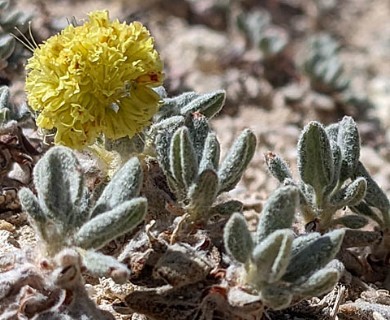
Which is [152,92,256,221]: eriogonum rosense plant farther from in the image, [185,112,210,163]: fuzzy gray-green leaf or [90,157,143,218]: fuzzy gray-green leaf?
[90,157,143,218]: fuzzy gray-green leaf

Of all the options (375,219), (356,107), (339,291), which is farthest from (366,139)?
(339,291)

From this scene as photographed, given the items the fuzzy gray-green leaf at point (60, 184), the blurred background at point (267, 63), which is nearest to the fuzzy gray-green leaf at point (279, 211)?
the fuzzy gray-green leaf at point (60, 184)

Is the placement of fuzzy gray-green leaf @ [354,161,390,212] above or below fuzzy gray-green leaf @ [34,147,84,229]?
below

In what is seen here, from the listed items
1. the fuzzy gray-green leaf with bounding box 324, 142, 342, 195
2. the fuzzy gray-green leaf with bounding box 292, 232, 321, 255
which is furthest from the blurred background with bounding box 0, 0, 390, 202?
the fuzzy gray-green leaf with bounding box 292, 232, 321, 255

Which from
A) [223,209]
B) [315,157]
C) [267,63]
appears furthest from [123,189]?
[267,63]

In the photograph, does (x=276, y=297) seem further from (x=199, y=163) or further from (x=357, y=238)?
(x=357, y=238)

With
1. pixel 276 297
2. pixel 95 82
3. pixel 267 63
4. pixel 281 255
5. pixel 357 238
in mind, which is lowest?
pixel 267 63
